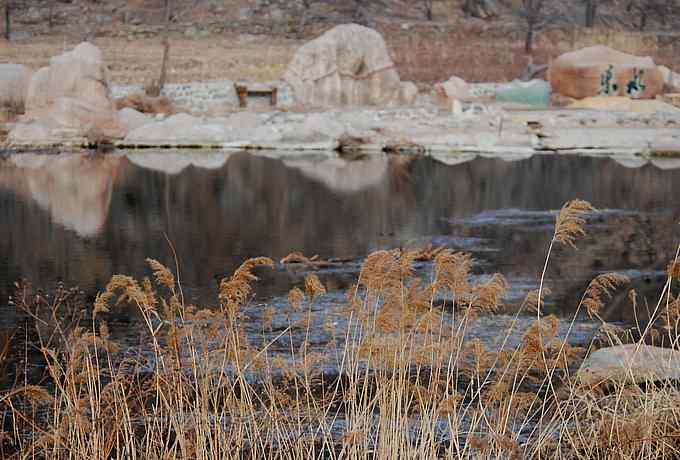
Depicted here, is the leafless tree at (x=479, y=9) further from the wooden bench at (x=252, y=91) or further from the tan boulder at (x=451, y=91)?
the wooden bench at (x=252, y=91)

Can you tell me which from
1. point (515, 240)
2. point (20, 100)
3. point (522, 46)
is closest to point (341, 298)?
point (515, 240)

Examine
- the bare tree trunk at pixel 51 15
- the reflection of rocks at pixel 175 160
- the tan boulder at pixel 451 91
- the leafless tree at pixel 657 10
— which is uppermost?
the leafless tree at pixel 657 10

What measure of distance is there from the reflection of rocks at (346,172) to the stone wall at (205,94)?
9473mm

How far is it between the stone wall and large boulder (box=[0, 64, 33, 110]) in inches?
139

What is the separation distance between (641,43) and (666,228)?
3383 centimetres

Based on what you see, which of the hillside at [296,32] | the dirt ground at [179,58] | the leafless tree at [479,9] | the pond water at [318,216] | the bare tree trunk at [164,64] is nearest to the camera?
the pond water at [318,216]

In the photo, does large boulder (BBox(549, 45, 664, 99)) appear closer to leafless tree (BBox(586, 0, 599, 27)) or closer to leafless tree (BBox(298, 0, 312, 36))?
leafless tree (BBox(298, 0, 312, 36))

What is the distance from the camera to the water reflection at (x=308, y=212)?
12.1 metres

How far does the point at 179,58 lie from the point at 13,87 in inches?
365

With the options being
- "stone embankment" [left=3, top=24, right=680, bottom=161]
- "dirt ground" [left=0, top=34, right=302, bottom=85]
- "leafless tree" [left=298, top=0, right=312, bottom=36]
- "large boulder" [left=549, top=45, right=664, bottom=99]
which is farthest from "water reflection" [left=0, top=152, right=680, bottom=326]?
"leafless tree" [left=298, top=0, right=312, bottom=36]

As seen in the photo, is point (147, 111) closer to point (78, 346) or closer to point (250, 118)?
point (250, 118)

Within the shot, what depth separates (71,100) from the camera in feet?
87.9

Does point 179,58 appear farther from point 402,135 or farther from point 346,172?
point 346,172

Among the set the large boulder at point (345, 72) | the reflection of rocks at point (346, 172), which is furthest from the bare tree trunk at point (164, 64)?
the reflection of rocks at point (346, 172)
